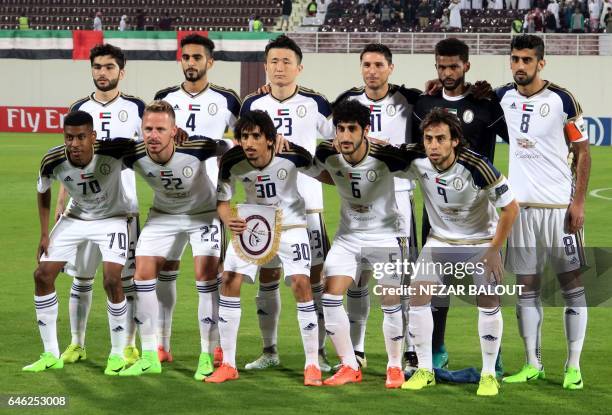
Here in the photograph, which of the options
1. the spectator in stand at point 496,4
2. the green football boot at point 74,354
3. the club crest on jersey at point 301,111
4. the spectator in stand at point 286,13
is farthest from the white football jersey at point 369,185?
the spectator in stand at point 286,13

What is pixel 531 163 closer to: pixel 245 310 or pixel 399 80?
pixel 245 310

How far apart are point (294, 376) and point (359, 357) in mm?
570

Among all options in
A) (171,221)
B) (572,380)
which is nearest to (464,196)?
(572,380)

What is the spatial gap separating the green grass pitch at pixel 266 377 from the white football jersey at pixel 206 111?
172 centimetres

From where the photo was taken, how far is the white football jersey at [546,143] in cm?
767

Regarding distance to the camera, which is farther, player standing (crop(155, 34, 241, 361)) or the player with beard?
player standing (crop(155, 34, 241, 361))

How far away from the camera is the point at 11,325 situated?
9.58m

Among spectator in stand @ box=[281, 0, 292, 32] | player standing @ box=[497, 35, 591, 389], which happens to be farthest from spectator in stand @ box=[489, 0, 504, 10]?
player standing @ box=[497, 35, 591, 389]

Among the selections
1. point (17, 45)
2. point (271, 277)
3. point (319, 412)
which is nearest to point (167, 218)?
point (271, 277)

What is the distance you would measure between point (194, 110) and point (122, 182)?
2.56ft

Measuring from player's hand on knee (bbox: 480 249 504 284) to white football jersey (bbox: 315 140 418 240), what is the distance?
75 centimetres

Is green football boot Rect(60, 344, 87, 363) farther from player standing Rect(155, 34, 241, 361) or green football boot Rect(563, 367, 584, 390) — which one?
green football boot Rect(563, 367, 584, 390)

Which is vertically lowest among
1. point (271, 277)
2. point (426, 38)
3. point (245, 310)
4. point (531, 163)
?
point (245, 310)

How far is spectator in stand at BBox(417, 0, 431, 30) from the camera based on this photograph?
35.1 metres
